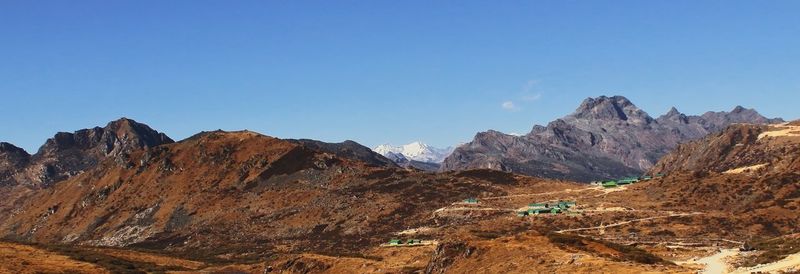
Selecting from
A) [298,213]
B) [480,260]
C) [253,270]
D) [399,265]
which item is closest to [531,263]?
[480,260]

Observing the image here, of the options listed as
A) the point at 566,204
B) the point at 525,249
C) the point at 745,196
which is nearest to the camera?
the point at 525,249

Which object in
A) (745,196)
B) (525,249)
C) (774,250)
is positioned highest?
(745,196)

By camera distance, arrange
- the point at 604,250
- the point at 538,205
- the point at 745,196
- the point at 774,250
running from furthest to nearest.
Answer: the point at 538,205 → the point at 745,196 → the point at 604,250 → the point at 774,250

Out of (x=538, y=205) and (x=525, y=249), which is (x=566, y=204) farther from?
(x=525, y=249)

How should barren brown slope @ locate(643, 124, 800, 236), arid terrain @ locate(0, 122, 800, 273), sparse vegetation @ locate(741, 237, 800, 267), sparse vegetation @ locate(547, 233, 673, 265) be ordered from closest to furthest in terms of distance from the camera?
sparse vegetation @ locate(741, 237, 800, 267) < sparse vegetation @ locate(547, 233, 673, 265) < arid terrain @ locate(0, 122, 800, 273) < barren brown slope @ locate(643, 124, 800, 236)

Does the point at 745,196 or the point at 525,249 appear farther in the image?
the point at 745,196

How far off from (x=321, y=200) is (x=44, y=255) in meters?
73.3

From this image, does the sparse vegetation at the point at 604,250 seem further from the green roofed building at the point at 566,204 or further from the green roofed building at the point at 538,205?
the green roofed building at the point at 538,205

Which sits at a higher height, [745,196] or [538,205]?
[538,205]

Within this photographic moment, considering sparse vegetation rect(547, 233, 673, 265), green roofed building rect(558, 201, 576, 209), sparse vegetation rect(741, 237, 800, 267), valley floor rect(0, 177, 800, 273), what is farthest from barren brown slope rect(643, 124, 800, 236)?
sparse vegetation rect(547, 233, 673, 265)

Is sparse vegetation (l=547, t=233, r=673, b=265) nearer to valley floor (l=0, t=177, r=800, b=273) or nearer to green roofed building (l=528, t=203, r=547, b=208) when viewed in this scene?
valley floor (l=0, t=177, r=800, b=273)

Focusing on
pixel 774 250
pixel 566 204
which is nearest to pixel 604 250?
pixel 774 250

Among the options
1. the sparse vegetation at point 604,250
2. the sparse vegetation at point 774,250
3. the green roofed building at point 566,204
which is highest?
the green roofed building at point 566,204

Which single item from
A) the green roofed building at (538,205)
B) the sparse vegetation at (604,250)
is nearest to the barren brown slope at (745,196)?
the green roofed building at (538,205)
